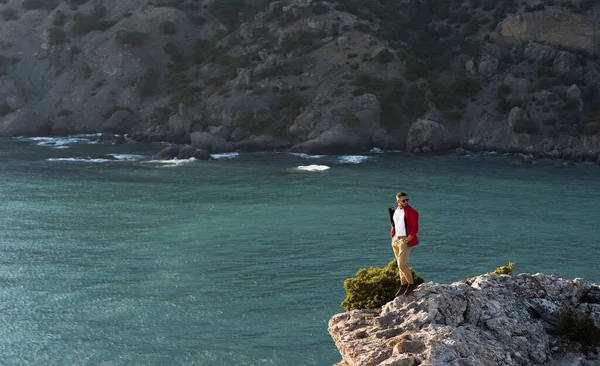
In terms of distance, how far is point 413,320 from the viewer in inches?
727

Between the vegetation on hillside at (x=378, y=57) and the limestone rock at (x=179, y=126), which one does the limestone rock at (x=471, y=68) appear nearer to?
the vegetation on hillside at (x=378, y=57)

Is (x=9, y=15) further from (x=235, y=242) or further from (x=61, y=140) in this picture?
(x=235, y=242)

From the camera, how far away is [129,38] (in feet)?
437

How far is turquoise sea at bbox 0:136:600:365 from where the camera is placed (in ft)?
106

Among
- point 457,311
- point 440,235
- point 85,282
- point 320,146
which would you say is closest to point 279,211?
point 440,235

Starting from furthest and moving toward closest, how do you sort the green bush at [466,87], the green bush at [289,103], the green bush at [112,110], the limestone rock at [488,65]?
the green bush at [112,110] < the limestone rock at [488,65] < the green bush at [466,87] < the green bush at [289,103]

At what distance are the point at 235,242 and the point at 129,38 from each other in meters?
93.0

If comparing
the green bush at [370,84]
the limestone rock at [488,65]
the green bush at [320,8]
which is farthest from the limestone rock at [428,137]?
the green bush at [320,8]

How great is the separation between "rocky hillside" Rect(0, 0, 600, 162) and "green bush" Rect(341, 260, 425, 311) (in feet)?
253

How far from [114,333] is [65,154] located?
71.8 metres

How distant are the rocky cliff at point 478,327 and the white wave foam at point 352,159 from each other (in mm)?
71153

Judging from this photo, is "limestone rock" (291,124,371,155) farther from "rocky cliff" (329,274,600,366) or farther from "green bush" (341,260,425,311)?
"rocky cliff" (329,274,600,366)

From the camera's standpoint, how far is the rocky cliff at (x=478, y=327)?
17453 mm

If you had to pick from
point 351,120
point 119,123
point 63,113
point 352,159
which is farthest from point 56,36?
point 352,159
